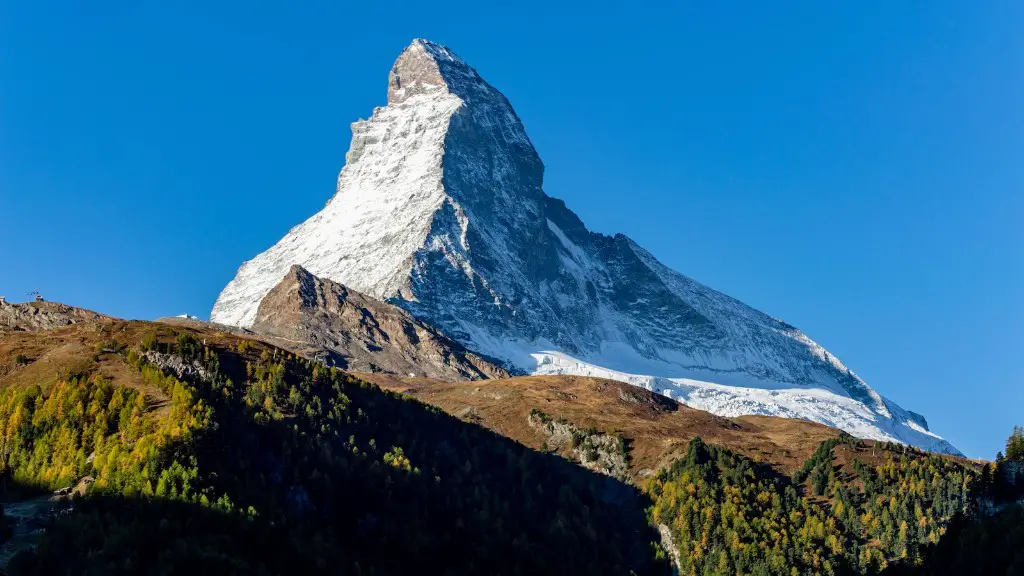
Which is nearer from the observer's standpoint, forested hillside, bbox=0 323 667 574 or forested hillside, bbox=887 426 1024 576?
forested hillside, bbox=0 323 667 574

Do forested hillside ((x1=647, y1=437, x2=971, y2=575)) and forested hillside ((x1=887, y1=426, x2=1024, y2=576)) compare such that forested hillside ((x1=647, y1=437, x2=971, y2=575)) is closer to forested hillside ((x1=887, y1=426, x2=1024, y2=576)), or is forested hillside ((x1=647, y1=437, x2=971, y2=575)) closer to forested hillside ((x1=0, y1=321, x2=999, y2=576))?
forested hillside ((x1=0, y1=321, x2=999, y2=576))

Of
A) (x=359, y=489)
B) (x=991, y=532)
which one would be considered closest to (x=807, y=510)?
(x=991, y=532)

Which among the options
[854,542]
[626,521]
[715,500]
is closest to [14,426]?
[626,521]

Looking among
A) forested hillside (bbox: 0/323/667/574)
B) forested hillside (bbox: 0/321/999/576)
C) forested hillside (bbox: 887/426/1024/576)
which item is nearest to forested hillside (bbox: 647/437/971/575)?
forested hillside (bbox: 0/321/999/576)

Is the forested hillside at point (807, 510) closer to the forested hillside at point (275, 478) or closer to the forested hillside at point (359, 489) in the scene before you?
the forested hillside at point (359, 489)

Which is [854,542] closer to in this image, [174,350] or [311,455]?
[311,455]

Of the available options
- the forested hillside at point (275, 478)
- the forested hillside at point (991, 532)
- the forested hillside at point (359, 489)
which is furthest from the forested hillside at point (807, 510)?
the forested hillside at point (991, 532)

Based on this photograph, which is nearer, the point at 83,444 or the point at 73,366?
the point at 83,444

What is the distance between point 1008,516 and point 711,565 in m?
48.2

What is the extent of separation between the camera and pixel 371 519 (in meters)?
143

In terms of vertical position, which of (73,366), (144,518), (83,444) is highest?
(73,366)

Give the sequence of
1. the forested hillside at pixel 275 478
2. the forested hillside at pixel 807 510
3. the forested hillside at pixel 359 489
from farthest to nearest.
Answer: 1. the forested hillside at pixel 807 510
2. the forested hillside at pixel 359 489
3. the forested hillside at pixel 275 478

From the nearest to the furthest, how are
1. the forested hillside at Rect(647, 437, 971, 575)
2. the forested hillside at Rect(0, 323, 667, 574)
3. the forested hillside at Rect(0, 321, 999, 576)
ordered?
the forested hillside at Rect(0, 323, 667, 574) < the forested hillside at Rect(0, 321, 999, 576) < the forested hillside at Rect(647, 437, 971, 575)

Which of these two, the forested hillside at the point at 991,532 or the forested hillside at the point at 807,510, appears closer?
the forested hillside at the point at 991,532
